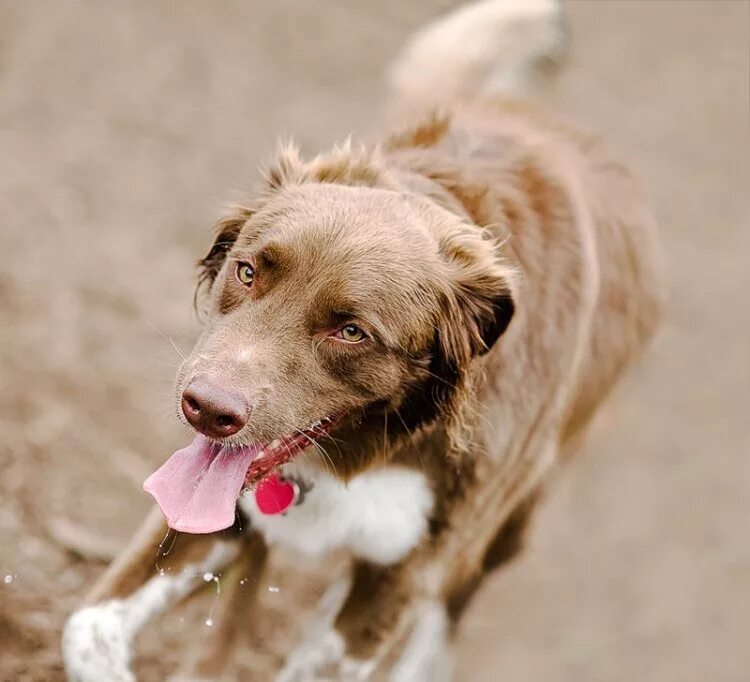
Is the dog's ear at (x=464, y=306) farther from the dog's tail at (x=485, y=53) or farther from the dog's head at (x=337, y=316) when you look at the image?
the dog's tail at (x=485, y=53)

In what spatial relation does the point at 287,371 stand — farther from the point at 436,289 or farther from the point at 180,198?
the point at 180,198

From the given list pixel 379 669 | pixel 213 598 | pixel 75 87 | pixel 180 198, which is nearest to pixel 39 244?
pixel 180 198

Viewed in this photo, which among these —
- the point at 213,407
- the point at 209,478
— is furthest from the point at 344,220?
the point at 209,478

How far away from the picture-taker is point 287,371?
2.85m

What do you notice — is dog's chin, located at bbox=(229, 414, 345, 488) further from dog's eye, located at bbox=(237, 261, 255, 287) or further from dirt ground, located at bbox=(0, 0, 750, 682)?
dirt ground, located at bbox=(0, 0, 750, 682)

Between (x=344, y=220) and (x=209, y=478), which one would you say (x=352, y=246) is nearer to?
(x=344, y=220)

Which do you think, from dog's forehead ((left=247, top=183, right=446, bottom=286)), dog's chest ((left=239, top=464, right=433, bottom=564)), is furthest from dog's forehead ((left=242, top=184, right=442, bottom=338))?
dog's chest ((left=239, top=464, right=433, bottom=564))

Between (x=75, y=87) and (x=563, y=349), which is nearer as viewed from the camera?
(x=563, y=349)

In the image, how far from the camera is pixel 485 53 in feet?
16.5

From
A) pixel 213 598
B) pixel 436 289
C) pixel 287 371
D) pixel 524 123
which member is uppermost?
pixel 524 123

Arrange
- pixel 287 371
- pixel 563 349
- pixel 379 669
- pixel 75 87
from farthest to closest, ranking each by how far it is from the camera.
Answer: pixel 75 87 → pixel 379 669 → pixel 563 349 → pixel 287 371

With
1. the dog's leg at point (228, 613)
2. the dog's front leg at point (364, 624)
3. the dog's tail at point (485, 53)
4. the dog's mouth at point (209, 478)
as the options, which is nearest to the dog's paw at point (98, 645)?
the dog's leg at point (228, 613)

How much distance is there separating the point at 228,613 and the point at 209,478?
1404 mm

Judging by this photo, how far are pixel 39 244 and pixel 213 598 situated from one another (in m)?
2.30
